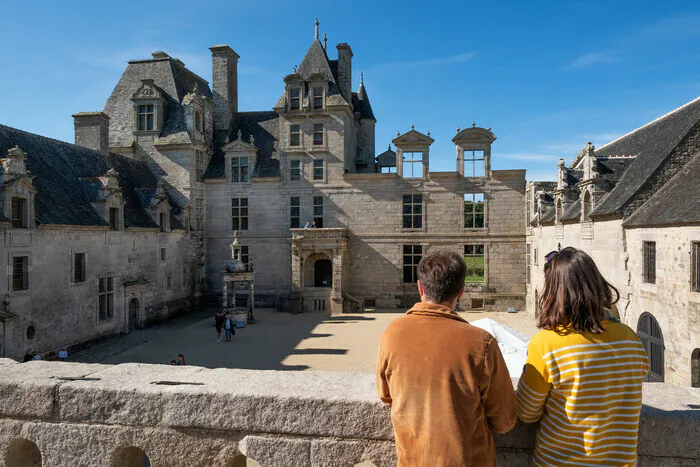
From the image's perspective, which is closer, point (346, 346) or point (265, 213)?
point (346, 346)

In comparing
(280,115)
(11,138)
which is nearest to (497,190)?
(280,115)

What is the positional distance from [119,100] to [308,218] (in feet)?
45.6

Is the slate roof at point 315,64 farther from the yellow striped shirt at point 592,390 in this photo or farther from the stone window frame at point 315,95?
the yellow striped shirt at point 592,390

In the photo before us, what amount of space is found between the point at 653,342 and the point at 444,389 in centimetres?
1307

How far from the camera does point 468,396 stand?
2.17 meters

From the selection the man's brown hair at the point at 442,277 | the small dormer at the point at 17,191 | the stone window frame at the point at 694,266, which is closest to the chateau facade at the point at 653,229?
the stone window frame at the point at 694,266

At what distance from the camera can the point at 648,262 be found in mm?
12953

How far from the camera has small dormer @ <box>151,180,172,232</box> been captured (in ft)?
77.5

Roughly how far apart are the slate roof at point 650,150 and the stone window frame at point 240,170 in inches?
756

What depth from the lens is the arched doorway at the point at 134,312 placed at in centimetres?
2167

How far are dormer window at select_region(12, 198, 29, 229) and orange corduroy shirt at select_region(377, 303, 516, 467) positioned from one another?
1720 centimetres

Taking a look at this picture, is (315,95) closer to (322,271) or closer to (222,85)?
(222,85)

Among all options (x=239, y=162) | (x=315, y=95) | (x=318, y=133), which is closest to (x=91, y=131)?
(x=239, y=162)

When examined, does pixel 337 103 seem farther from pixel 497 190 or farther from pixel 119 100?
pixel 119 100
